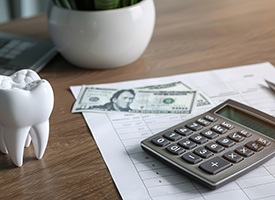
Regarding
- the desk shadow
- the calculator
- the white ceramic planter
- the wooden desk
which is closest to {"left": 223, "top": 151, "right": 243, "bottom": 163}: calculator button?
the calculator

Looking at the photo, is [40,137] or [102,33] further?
[102,33]

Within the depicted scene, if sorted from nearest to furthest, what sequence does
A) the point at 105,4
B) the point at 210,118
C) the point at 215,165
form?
the point at 215,165 → the point at 210,118 → the point at 105,4

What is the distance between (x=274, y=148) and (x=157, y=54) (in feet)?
1.28

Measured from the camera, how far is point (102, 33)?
0.87 m

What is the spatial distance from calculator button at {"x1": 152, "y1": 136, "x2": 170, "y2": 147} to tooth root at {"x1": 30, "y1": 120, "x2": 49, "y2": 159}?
128 mm

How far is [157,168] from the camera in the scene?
63 centimetres

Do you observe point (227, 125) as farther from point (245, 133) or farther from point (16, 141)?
point (16, 141)

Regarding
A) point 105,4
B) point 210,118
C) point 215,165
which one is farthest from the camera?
point 105,4

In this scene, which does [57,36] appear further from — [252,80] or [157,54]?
[252,80]

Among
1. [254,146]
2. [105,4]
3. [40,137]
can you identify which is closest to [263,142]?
[254,146]

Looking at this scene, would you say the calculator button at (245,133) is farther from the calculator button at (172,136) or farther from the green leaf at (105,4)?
the green leaf at (105,4)

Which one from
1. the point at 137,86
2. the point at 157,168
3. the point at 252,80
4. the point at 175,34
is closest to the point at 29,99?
the point at 157,168

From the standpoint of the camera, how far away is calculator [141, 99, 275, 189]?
595mm

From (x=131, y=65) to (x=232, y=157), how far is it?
0.36 metres
